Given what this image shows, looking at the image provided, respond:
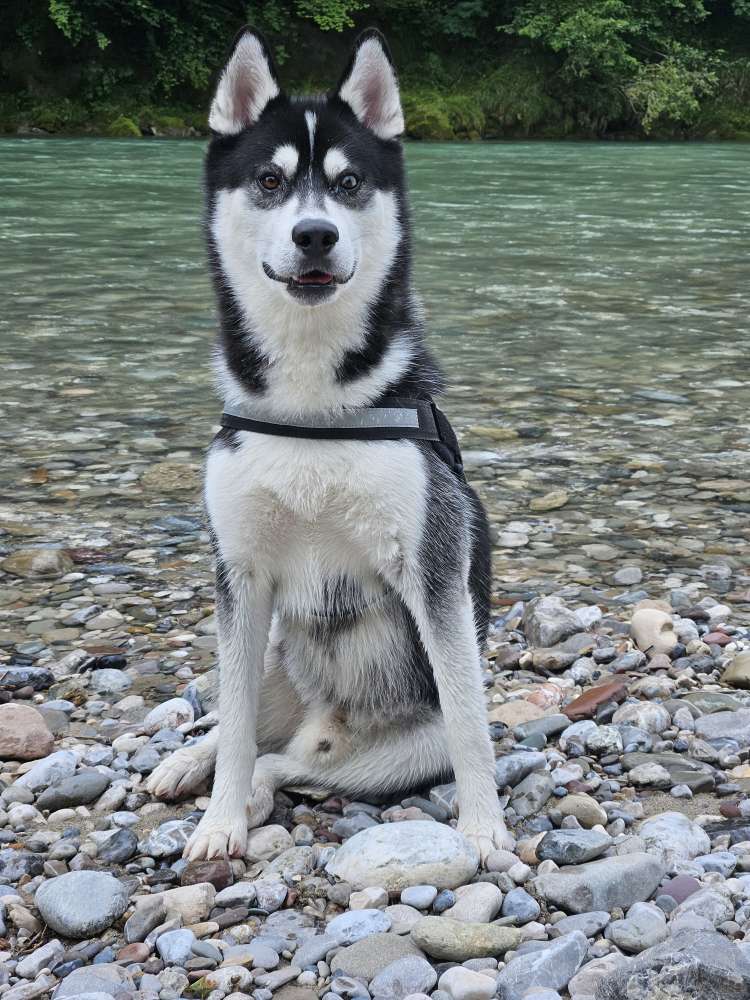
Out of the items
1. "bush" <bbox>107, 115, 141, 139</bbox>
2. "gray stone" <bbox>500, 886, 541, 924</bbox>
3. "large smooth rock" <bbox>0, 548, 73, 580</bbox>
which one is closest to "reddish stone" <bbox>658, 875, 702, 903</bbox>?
"gray stone" <bbox>500, 886, 541, 924</bbox>

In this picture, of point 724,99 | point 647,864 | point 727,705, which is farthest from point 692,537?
point 724,99

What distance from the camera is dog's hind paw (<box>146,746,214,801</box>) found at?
3113 millimetres

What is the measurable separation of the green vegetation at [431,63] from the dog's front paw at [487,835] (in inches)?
1065

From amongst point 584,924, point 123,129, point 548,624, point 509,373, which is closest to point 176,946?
point 584,924

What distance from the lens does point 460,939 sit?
7.68ft

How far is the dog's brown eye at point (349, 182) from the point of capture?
3.07m

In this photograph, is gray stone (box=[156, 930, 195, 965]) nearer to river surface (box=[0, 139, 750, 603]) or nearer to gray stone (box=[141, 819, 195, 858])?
gray stone (box=[141, 819, 195, 858])

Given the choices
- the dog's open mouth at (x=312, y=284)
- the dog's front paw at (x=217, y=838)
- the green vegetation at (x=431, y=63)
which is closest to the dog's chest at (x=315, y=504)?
the dog's open mouth at (x=312, y=284)

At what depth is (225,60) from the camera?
323cm

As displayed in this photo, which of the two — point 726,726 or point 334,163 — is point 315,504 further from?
point 726,726

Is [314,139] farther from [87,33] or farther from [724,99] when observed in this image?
[724,99]

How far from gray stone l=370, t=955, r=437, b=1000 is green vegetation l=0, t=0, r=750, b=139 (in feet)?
90.5

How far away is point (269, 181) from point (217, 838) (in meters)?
1.63

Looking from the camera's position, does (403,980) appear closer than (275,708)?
Yes
